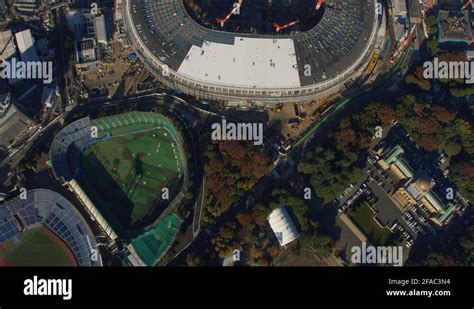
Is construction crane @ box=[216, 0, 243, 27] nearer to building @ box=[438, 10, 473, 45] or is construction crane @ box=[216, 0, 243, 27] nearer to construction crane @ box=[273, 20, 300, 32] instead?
construction crane @ box=[273, 20, 300, 32]

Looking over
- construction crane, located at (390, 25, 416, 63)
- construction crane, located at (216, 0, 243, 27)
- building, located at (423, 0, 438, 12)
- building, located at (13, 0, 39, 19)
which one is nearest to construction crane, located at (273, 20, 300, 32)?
construction crane, located at (216, 0, 243, 27)

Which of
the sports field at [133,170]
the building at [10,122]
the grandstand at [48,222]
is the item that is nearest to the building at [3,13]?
the building at [10,122]

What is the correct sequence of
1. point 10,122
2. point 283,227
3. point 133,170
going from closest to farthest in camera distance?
point 283,227 → point 10,122 → point 133,170

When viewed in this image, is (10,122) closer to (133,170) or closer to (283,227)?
(133,170)

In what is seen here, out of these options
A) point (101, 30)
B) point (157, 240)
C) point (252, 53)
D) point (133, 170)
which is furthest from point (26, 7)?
point (157, 240)

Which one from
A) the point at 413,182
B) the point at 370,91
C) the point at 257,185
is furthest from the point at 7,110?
the point at 413,182

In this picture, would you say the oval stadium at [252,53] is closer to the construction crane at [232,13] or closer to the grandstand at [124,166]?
the construction crane at [232,13]
